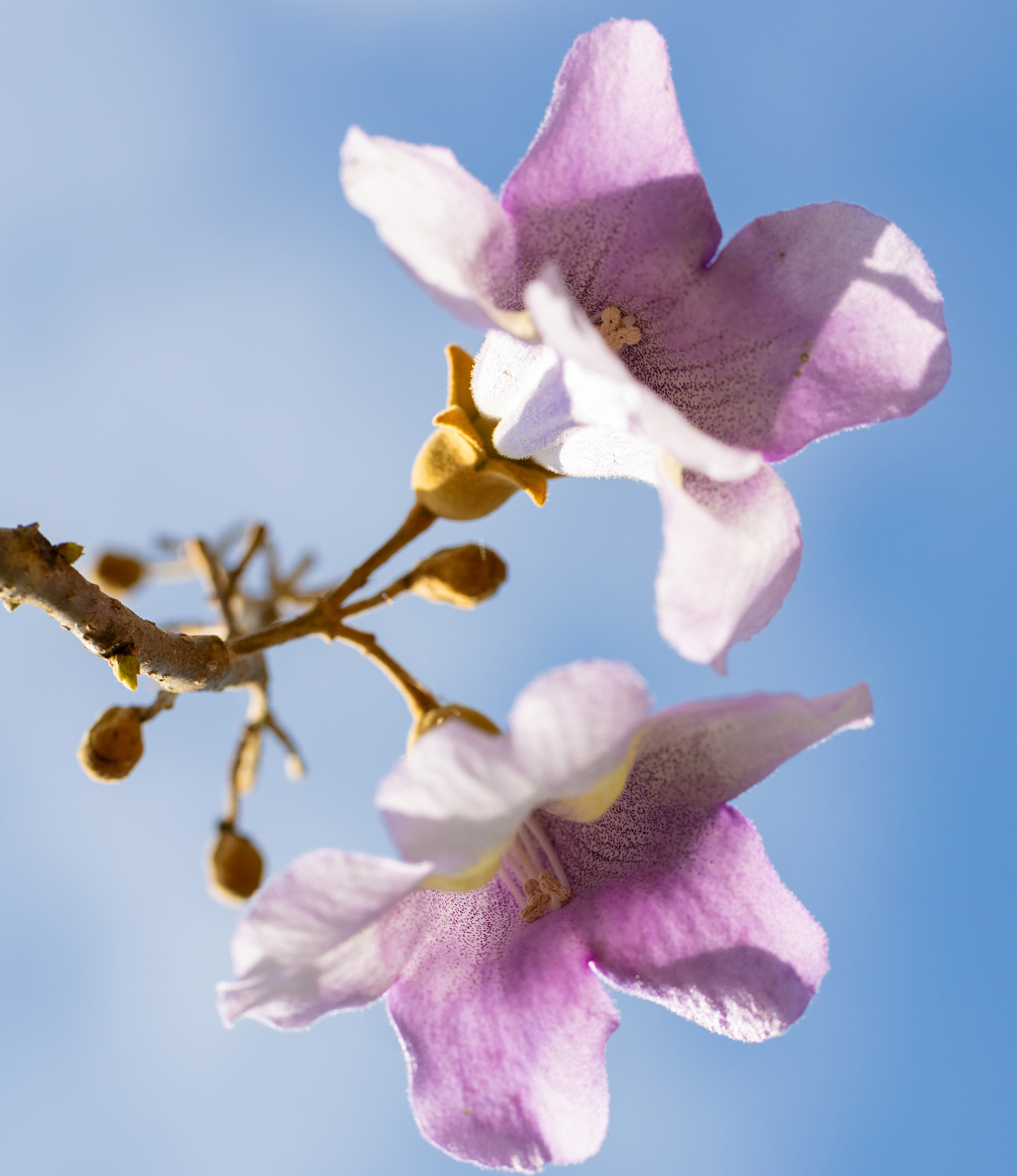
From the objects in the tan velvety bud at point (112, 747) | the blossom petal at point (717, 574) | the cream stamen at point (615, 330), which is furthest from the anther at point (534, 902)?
the cream stamen at point (615, 330)

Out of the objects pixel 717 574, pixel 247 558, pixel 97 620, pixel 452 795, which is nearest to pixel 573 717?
pixel 452 795

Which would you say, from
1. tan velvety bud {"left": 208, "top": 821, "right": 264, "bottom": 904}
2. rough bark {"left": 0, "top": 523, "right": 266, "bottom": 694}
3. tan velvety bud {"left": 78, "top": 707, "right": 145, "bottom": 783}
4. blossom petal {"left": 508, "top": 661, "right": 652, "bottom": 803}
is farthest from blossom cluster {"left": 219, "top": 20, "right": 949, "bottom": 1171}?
tan velvety bud {"left": 208, "top": 821, "right": 264, "bottom": 904}

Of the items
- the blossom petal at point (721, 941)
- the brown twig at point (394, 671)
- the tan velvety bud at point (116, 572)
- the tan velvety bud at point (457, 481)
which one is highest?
the tan velvety bud at point (116, 572)

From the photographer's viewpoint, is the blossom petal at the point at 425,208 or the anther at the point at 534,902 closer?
the blossom petal at the point at 425,208

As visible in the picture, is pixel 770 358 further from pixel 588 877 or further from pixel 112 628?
pixel 112 628

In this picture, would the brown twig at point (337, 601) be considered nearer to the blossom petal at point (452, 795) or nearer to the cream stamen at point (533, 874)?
the cream stamen at point (533, 874)

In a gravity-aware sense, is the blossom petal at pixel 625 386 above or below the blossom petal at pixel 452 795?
above
